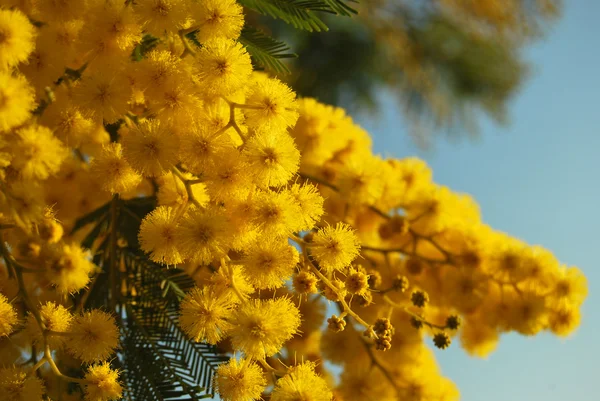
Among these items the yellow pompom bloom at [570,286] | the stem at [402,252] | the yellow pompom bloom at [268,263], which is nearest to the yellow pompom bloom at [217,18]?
the yellow pompom bloom at [268,263]

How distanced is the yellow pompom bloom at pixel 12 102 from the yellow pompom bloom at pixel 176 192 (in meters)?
0.18

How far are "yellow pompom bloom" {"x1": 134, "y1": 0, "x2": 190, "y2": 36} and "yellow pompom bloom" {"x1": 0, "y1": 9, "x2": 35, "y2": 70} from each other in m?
0.12

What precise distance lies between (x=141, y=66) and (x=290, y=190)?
0.71 ft

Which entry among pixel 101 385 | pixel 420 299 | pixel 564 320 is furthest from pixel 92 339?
pixel 564 320

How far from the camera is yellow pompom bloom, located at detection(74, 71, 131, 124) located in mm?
666

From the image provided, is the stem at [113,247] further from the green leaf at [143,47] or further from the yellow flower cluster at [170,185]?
the green leaf at [143,47]

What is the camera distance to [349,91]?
9.45 ft

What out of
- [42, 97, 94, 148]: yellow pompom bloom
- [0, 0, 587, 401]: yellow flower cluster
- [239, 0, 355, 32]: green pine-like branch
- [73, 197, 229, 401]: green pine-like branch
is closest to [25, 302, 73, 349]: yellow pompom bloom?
[0, 0, 587, 401]: yellow flower cluster

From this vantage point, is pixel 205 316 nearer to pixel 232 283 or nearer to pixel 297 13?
pixel 232 283

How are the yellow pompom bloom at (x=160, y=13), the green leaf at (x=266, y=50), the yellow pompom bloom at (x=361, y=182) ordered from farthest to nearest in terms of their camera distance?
1. the yellow pompom bloom at (x=361, y=182)
2. the green leaf at (x=266, y=50)
3. the yellow pompom bloom at (x=160, y=13)

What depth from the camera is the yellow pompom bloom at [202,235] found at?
0.61 m

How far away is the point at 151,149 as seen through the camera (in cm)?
64

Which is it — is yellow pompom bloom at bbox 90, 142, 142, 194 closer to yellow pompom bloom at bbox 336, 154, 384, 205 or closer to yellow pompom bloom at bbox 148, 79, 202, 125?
yellow pompom bloom at bbox 148, 79, 202, 125

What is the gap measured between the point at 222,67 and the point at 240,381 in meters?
0.32
